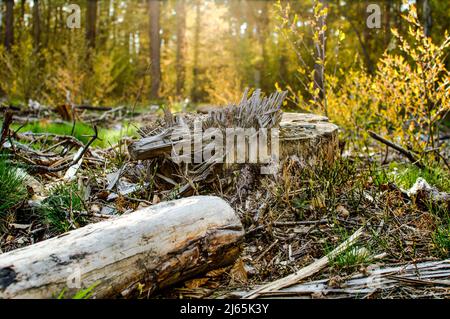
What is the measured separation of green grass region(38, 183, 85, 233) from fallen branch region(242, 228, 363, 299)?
4.30ft

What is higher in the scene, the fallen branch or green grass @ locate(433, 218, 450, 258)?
green grass @ locate(433, 218, 450, 258)

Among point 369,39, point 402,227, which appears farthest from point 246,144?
point 369,39

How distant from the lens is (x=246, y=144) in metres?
3.32

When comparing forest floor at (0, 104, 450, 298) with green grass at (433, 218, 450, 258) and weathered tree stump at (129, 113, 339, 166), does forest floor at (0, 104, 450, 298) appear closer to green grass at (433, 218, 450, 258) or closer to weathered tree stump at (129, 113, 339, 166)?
green grass at (433, 218, 450, 258)

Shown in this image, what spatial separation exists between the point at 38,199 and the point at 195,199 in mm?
1522

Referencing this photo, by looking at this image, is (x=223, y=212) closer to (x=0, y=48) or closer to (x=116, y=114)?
(x=116, y=114)

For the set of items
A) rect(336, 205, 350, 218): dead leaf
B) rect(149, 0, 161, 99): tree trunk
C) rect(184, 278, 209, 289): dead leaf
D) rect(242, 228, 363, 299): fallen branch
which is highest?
rect(149, 0, 161, 99): tree trunk

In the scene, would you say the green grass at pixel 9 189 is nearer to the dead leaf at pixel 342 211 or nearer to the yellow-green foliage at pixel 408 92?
the dead leaf at pixel 342 211

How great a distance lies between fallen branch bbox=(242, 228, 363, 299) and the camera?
7.13 ft

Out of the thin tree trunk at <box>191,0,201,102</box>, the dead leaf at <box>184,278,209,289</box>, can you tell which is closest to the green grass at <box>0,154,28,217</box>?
the dead leaf at <box>184,278,209,289</box>

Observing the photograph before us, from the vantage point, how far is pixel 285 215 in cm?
316

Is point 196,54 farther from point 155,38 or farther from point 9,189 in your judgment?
point 9,189

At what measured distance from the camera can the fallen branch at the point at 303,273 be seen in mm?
2173

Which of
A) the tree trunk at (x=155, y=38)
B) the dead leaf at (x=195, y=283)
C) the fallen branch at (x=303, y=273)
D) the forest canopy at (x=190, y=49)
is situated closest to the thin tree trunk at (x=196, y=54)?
the forest canopy at (x=190, y=49)
